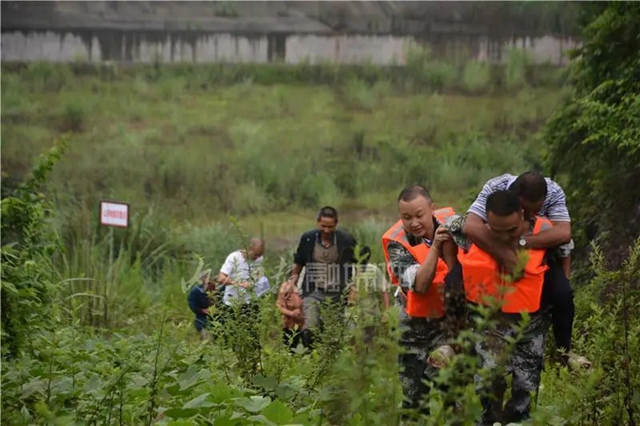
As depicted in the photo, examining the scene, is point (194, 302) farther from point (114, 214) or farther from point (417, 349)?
point (417, 349)

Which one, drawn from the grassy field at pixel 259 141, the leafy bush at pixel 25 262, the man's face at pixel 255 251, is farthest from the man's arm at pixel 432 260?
the grassy field at pixel 259 141

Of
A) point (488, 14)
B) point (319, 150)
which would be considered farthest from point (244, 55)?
point (488, 14)

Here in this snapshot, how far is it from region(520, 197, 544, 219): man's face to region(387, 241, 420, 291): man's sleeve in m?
0.57

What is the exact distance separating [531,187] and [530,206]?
0.10 metres

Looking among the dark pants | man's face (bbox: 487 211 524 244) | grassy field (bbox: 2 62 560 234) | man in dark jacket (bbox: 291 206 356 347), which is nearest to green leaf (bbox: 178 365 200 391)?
man's face (bbox: 487 211 524 244)

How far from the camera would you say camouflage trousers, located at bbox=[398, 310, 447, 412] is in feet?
18.6

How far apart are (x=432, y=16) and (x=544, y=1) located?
1.73 meters

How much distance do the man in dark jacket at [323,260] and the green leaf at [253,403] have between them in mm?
4808

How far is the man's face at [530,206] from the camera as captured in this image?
5.29 meters

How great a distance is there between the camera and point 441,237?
5.32 m

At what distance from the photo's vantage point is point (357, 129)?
17.2m

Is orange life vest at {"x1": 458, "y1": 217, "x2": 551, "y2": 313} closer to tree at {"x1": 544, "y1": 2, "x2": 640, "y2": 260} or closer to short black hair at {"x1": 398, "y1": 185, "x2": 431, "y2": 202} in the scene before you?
short black hair at {"x1": 398, "y1": 185, "x2": 431, "y2": 202}

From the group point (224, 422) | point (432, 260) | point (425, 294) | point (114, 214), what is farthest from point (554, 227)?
point (114, 214)

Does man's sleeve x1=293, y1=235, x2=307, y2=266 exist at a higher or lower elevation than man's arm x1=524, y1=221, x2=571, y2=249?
lower
